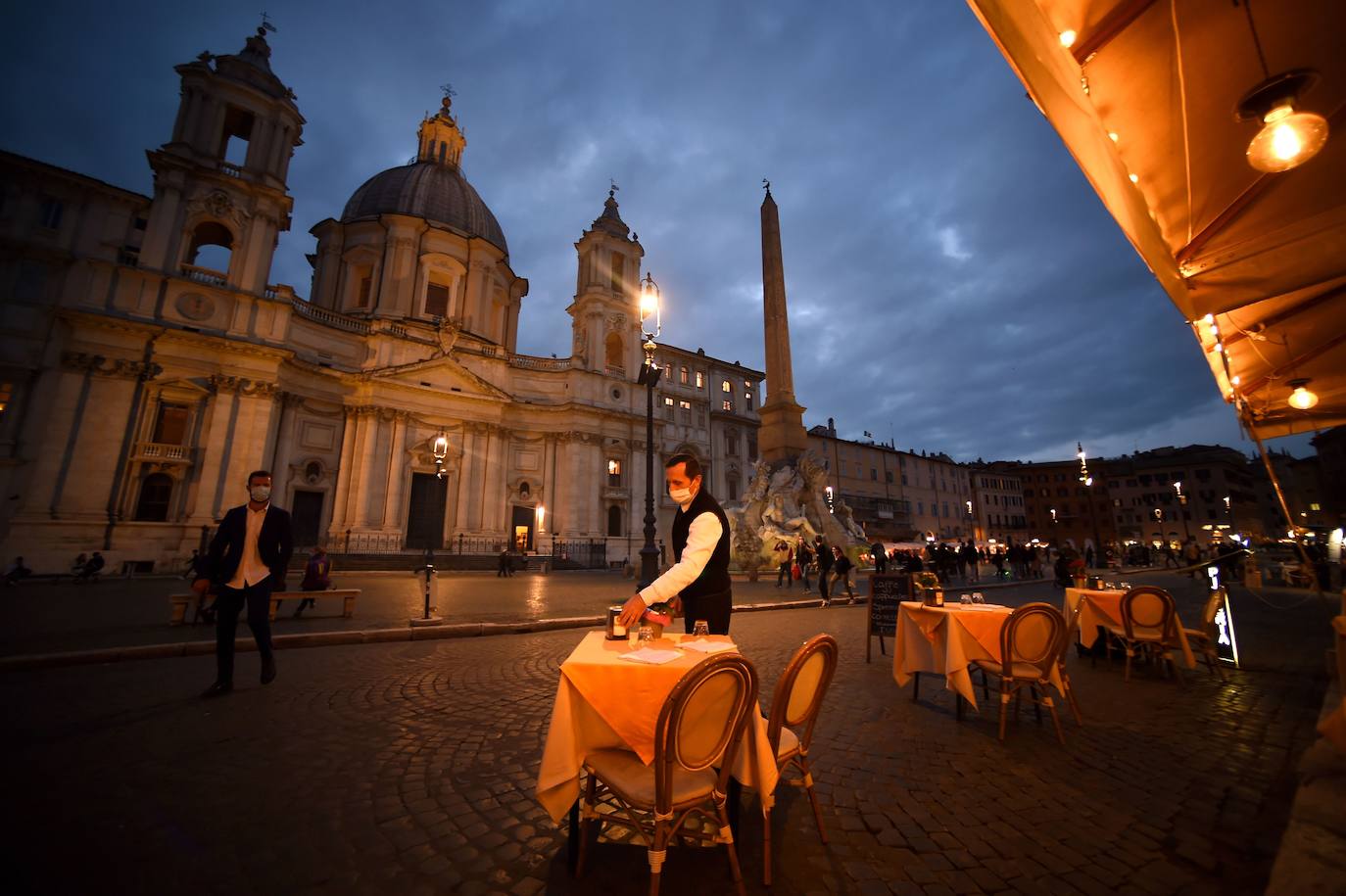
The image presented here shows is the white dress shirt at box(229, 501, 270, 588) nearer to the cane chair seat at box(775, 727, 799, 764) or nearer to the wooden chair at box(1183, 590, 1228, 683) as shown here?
the cane chair seat at box(775, 727, 799, 764)

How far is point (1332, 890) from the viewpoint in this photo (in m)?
1.94

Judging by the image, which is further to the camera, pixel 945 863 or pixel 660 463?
pixel 660 463

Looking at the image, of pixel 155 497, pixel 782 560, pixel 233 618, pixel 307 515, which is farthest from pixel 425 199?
pixel 233 618

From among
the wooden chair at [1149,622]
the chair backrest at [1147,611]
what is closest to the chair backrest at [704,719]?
the wooden chair at [1149,622]

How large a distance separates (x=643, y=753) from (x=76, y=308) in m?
33.4

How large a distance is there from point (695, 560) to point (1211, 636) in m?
8.34

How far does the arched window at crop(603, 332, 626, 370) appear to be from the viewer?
39.0m

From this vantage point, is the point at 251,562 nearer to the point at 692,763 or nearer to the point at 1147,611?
the point at 692,763

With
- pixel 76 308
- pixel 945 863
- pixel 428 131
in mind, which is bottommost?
pixel 945 863

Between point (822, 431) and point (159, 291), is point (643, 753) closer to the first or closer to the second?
point (159, 291)

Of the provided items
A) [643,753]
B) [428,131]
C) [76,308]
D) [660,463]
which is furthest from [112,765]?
[428,131]

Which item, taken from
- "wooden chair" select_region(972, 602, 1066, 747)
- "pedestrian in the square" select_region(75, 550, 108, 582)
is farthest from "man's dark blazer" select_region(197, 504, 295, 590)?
"pedestrian in the square" select_region(75, 550, 108, 582)

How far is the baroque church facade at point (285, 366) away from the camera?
2128 cm

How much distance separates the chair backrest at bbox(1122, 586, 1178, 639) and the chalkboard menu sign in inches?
96.0
